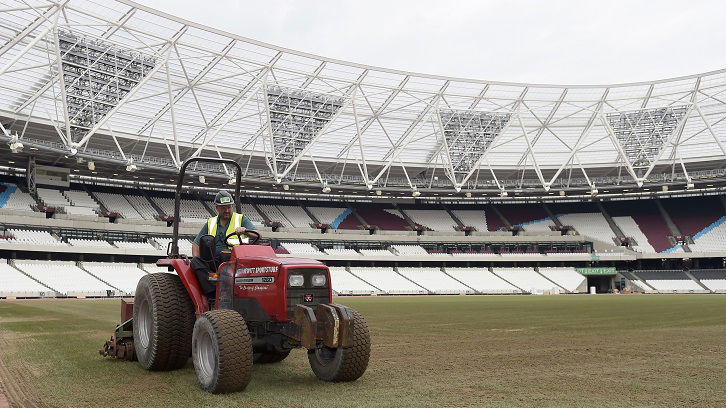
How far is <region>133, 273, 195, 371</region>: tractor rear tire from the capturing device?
300 inches

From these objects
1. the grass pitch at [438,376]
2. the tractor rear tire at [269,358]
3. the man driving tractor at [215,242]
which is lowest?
the grass pitch at [438,376]

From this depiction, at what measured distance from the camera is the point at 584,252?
69250 millimetres

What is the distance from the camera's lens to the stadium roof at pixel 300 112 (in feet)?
128

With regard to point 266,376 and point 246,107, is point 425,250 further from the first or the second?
point 266,376

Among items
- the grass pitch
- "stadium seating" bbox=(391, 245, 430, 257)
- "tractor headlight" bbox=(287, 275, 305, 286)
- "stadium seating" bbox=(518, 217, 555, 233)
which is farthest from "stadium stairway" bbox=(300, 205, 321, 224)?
"tractor headlight" bbox=(287, 275, 305, 286)

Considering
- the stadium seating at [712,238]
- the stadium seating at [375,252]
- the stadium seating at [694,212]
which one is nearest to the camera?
the stadium seating at [712,238]

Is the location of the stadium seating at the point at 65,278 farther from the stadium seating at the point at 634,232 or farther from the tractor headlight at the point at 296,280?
the stadium seating at the point at 634,232

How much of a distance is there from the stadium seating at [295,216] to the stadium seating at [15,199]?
25627 millimetres

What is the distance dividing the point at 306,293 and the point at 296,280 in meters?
0.21

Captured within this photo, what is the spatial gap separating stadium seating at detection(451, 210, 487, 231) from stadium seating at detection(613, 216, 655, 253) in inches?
632

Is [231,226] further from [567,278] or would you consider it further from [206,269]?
[567,278]

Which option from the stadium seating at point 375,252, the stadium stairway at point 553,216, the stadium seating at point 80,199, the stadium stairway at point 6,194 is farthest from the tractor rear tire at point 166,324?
the stadium stairway at point 553,216

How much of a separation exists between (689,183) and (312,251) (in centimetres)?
3887

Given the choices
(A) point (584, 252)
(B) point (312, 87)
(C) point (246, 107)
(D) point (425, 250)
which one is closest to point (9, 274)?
(C) point (246, 107)
